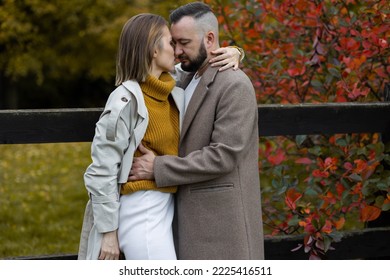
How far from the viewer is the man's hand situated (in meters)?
2.86

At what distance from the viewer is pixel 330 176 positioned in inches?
160

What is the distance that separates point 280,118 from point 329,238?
0.69 meters

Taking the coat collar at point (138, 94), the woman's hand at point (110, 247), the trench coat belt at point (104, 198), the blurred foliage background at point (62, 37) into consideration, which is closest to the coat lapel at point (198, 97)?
the coat collar at point (138, 94)

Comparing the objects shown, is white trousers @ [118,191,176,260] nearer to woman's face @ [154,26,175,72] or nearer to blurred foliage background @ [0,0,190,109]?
woman's face @ [154,26,175,72]

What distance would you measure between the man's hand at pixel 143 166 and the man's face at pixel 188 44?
43 centimetres

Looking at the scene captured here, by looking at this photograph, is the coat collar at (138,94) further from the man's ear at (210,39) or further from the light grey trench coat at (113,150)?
the man's ear at (210,39)

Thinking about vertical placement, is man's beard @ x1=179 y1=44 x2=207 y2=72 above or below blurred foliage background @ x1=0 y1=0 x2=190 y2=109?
above

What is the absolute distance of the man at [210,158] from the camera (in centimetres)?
288

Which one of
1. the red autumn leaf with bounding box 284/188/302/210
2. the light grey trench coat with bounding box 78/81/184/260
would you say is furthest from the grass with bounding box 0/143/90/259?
the light grey trench coat with bounding box 78/81/184/260

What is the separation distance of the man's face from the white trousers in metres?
0.60

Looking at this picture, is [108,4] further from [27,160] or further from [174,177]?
[174,177]

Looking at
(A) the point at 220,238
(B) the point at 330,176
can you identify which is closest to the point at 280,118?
(B) the point at 330,176

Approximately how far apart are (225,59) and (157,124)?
0.44 m

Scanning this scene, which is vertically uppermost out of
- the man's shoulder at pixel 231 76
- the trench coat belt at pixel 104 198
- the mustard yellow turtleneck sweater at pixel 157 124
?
the man's shoulder at pixel 231 76
